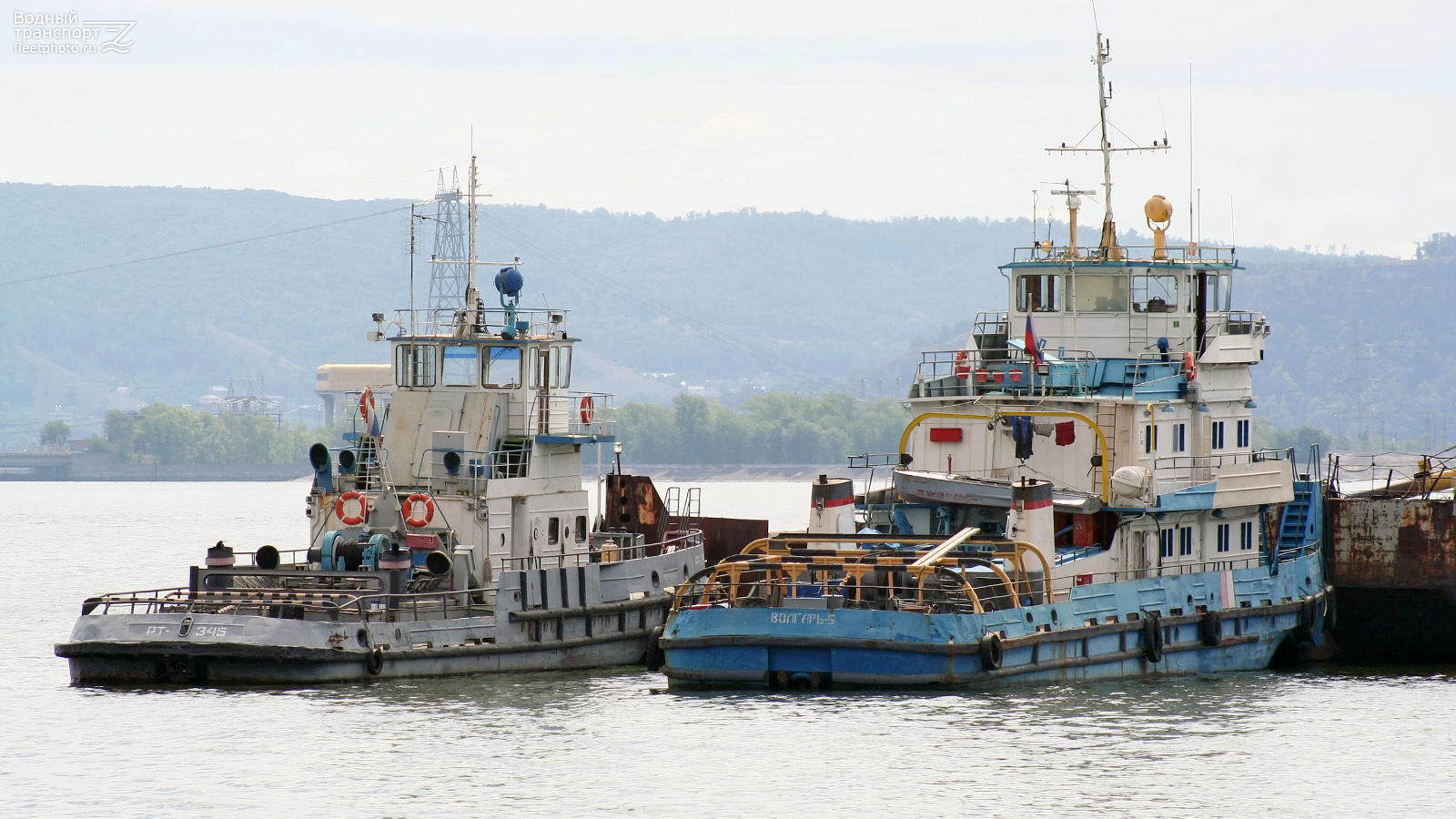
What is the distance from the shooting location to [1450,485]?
129ft

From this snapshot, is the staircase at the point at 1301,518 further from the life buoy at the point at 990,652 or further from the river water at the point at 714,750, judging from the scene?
the life buoy at the point at 990,652

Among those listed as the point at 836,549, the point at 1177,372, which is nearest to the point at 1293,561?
the point at 1177,372

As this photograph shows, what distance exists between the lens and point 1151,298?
36.6 m

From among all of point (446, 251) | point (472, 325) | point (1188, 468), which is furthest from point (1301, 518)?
point (446, 251)

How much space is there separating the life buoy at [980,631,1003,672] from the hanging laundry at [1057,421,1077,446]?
5825 mm

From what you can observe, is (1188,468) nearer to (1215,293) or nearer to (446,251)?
(1215,293)

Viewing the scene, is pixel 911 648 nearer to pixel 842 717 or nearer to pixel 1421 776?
pixel 842 717

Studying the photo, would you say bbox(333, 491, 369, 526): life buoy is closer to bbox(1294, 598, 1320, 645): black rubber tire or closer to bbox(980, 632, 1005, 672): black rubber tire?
bbox(980, 632, 1005, 672): black rubber tire

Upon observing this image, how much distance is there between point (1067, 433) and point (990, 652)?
20.2 ft

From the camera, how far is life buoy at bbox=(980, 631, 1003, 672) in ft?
94.0

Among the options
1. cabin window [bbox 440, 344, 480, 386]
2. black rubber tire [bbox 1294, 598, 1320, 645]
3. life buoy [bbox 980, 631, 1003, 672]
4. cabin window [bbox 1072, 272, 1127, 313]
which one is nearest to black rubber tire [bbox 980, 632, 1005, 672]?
life buoy [bbox 980, 631, 1003, 672]

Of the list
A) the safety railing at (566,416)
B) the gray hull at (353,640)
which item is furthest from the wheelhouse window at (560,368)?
the gray hull at (353,640)

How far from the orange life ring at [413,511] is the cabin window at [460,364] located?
3.01m

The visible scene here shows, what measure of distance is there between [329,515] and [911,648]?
1094 cm
